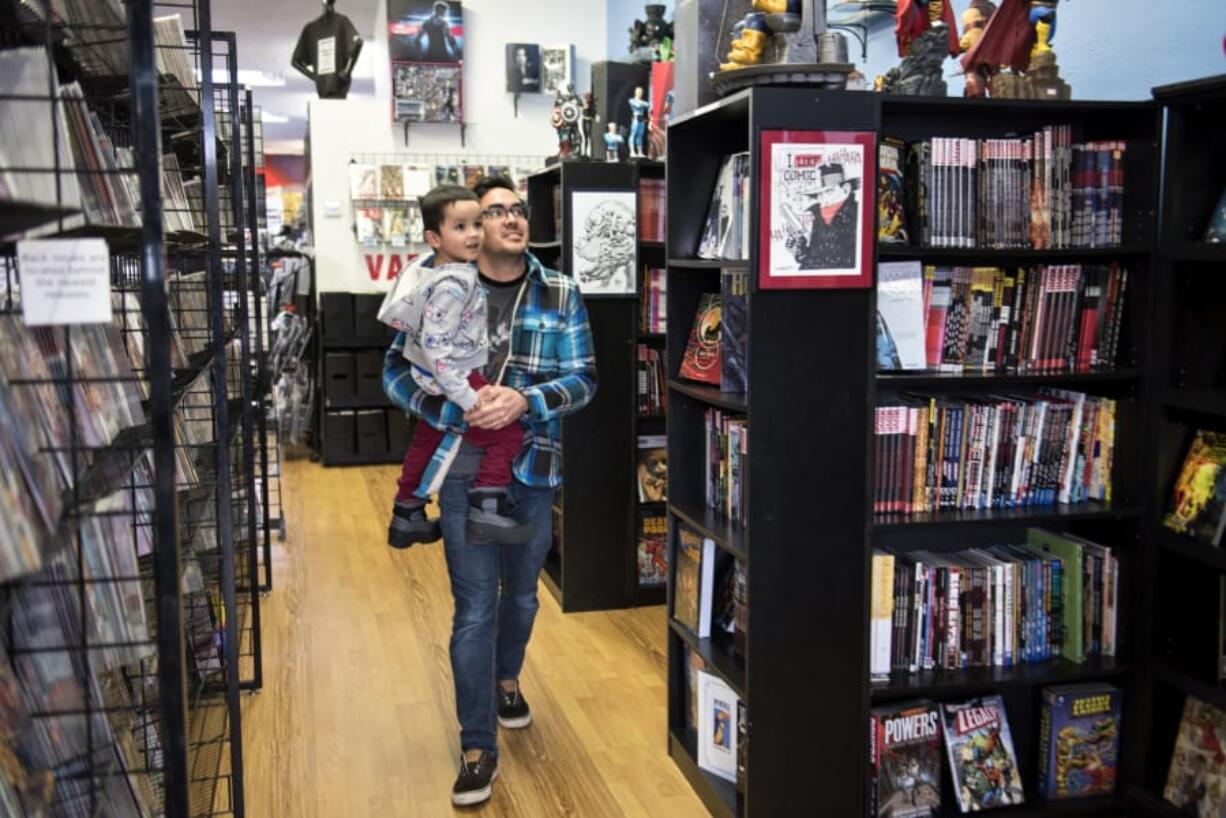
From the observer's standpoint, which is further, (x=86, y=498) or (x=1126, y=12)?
(x=1126, y=12)

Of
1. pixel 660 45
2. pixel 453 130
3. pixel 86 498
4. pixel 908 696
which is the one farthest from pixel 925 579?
pixel 453 130

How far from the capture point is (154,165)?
147 centimetres

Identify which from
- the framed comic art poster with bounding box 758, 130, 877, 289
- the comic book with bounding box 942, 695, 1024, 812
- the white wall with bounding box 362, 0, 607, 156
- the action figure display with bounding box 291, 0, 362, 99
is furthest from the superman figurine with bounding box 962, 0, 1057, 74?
the white wall with bounding box 362, 0, 607, 156

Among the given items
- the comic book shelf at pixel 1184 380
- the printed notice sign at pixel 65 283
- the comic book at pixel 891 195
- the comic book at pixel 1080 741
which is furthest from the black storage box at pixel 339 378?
the printed notice sign at pixel 65 283

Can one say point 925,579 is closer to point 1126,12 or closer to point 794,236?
point 794,236

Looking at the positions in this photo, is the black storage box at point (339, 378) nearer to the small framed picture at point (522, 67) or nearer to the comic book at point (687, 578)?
the small framed picture at point (522, 67)

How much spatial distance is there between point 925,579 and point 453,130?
6.14 metres

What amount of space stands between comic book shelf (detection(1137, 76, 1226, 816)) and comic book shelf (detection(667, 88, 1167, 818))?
4 centimetres

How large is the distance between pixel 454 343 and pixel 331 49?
5290mm

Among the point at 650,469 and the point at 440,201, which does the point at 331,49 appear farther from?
the point at 440,201

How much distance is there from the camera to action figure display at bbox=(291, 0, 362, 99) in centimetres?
759

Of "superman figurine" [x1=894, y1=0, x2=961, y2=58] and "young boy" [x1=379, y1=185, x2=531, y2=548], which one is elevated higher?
"superman figurine" [x1=894, y1=0, x2=961, y2=58]

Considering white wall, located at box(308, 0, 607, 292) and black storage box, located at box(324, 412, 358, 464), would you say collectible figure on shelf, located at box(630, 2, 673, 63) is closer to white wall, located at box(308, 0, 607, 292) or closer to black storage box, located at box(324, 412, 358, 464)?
white wall, located at box(308, 0, 607, 292)

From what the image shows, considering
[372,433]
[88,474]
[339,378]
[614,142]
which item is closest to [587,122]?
[614,142]
